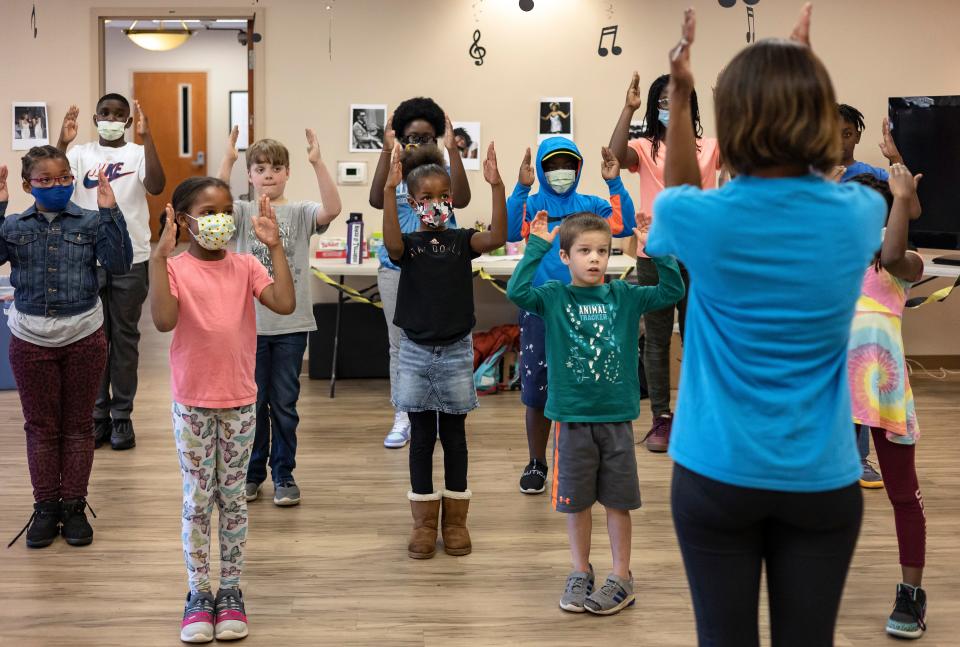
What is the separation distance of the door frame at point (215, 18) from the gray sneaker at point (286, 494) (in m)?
3.28

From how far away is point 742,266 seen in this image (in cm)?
158

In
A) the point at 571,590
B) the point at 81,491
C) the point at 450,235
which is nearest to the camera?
the point at 571,590

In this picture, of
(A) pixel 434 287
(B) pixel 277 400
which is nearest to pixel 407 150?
(A) pixel 434 287

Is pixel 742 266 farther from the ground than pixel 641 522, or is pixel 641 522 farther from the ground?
pixel 742 266

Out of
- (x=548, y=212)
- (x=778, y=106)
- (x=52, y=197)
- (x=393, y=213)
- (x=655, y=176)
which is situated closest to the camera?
(x=778, y=106)

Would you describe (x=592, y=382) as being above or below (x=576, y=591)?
Answer: above

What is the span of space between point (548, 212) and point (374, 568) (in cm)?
156

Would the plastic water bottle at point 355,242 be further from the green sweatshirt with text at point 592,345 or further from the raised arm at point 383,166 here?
the green sweatshirt with text at point 592,345

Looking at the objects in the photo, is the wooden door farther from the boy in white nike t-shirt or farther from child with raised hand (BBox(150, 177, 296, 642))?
child with raised hand (BBox(150, 177, 296, 642))

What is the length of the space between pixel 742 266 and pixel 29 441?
2.92 metres

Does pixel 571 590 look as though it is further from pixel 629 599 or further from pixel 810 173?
pixel 810 173

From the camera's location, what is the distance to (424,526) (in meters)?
3.53

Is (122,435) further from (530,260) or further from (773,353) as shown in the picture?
(773,353)

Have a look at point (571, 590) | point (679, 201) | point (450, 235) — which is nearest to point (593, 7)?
point (450, 235)
